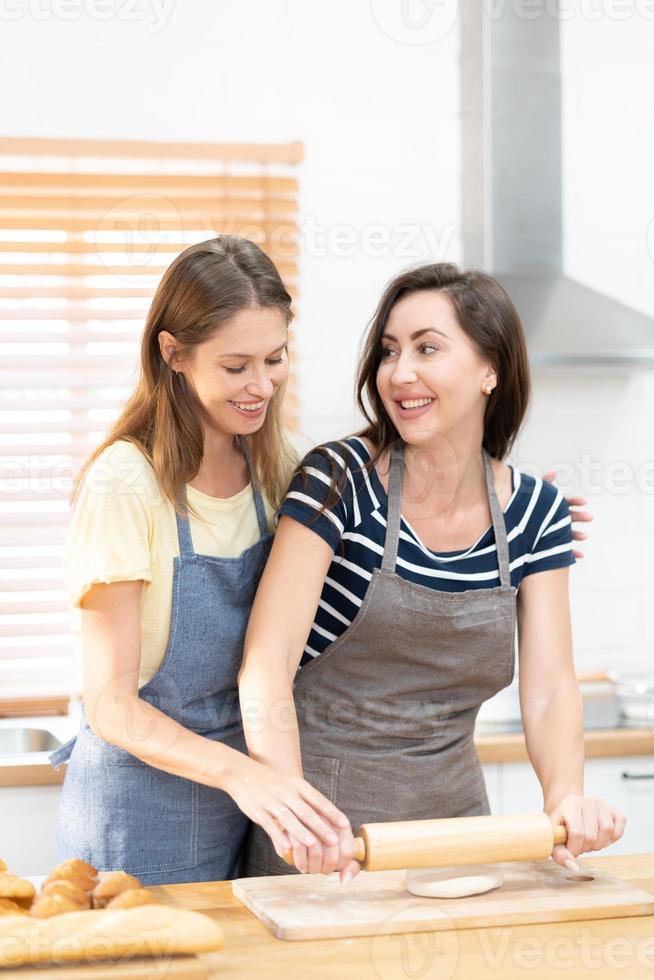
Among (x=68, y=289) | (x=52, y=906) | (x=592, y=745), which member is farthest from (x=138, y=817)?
(x=68, y=289)

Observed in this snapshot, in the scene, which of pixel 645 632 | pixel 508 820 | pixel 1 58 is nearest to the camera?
pixel 508 820

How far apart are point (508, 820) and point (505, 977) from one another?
8.2 inches

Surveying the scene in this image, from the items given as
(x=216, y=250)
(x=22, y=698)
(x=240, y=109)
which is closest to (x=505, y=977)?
(x=216, y=250)

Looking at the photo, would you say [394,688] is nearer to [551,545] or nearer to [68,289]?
[551,545]

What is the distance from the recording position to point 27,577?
232 cm

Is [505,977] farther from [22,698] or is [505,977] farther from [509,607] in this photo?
[22,698]

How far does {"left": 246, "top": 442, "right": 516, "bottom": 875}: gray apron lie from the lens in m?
1.58

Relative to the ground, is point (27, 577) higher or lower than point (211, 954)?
higher

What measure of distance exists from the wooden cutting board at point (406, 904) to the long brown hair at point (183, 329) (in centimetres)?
53

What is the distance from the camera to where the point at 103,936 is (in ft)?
3.44

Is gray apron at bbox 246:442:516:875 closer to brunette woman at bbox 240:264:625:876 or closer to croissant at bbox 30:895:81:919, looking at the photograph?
brunette woman at bbox 240:264:625:876

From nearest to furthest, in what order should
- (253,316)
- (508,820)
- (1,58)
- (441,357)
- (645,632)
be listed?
(508,820), (253,316), (441,357), (1,58), (645,632)

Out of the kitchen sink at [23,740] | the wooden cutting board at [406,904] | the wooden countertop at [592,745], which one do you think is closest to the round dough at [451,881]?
the wooden cutting board at [406,904]

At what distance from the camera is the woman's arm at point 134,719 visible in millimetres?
1305
